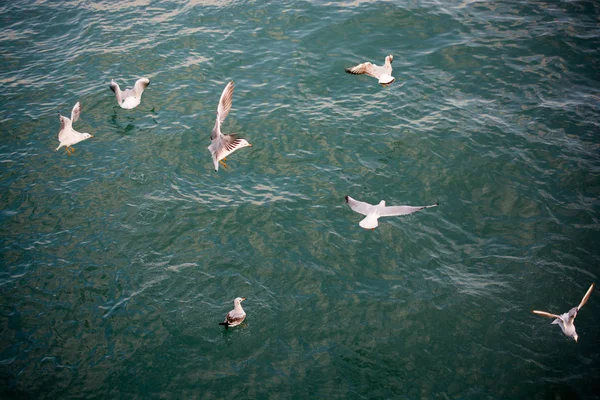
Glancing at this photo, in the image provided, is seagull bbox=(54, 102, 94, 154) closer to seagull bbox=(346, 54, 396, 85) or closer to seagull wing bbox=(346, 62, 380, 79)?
seagull wing bbox=(346, 62, 380, 79)

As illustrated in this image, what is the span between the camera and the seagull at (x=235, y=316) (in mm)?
9898

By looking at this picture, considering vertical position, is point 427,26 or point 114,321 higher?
point 427,26

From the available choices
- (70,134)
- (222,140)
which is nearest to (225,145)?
(222,140)

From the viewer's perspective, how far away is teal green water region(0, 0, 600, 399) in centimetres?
962

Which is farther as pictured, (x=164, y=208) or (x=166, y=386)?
(x=164, y=208)

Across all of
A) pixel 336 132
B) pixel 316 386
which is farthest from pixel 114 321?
pixel 336 132

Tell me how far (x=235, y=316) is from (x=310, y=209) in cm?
464

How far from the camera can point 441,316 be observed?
10.4 metres

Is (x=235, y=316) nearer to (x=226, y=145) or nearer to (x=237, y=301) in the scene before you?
(x=237, y=301)

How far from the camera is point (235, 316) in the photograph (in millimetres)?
9938

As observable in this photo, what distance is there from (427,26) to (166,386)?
772 inches

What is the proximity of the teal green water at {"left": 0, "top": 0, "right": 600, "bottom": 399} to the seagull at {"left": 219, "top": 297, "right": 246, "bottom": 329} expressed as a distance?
427 millimetres

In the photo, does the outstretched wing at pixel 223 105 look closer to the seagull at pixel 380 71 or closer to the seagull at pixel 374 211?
the seagull at pixel 374 211

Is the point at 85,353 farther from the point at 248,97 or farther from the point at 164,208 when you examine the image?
the point at 248,97
